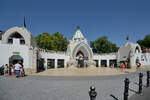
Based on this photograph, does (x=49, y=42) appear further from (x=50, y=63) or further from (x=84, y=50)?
(x=84, y=50)

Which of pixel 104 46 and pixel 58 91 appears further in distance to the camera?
pixel 104 46

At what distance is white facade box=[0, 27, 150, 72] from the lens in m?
14.4

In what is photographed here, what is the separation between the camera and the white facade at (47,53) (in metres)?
14.4

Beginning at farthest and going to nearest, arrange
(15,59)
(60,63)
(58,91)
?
(60,63), (15,59), (58,91)

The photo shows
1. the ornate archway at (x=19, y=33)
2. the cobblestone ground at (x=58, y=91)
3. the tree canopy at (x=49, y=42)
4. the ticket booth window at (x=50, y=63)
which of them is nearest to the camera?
the cobblestone ground at (x=58, y=91)

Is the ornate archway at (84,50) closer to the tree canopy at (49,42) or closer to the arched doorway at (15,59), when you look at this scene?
the tree canopy at (49,42)

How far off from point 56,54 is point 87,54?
32.9ft

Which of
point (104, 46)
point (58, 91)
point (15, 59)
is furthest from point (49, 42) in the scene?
point (58, 91)

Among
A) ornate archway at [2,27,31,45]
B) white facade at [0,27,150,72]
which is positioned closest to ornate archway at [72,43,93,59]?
white facade at [0,27,150,72]

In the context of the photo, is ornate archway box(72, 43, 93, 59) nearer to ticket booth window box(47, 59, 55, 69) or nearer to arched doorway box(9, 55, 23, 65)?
ticket booth window box(47, 59, 55, 69)

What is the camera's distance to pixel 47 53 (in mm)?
24750

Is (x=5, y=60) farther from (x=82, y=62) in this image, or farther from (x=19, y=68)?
(x=82, y=62)

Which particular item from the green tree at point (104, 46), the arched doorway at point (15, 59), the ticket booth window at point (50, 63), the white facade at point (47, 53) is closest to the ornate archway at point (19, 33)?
the white facade at point (47, 53)

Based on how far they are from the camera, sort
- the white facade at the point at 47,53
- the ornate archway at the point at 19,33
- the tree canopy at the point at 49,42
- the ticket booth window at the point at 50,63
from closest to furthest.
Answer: the white facade at the point at 47,53, the ornate archway at the point at 19,33, the ticket booth window at the point at 50,63, the tree canopy at the point at 49,42
